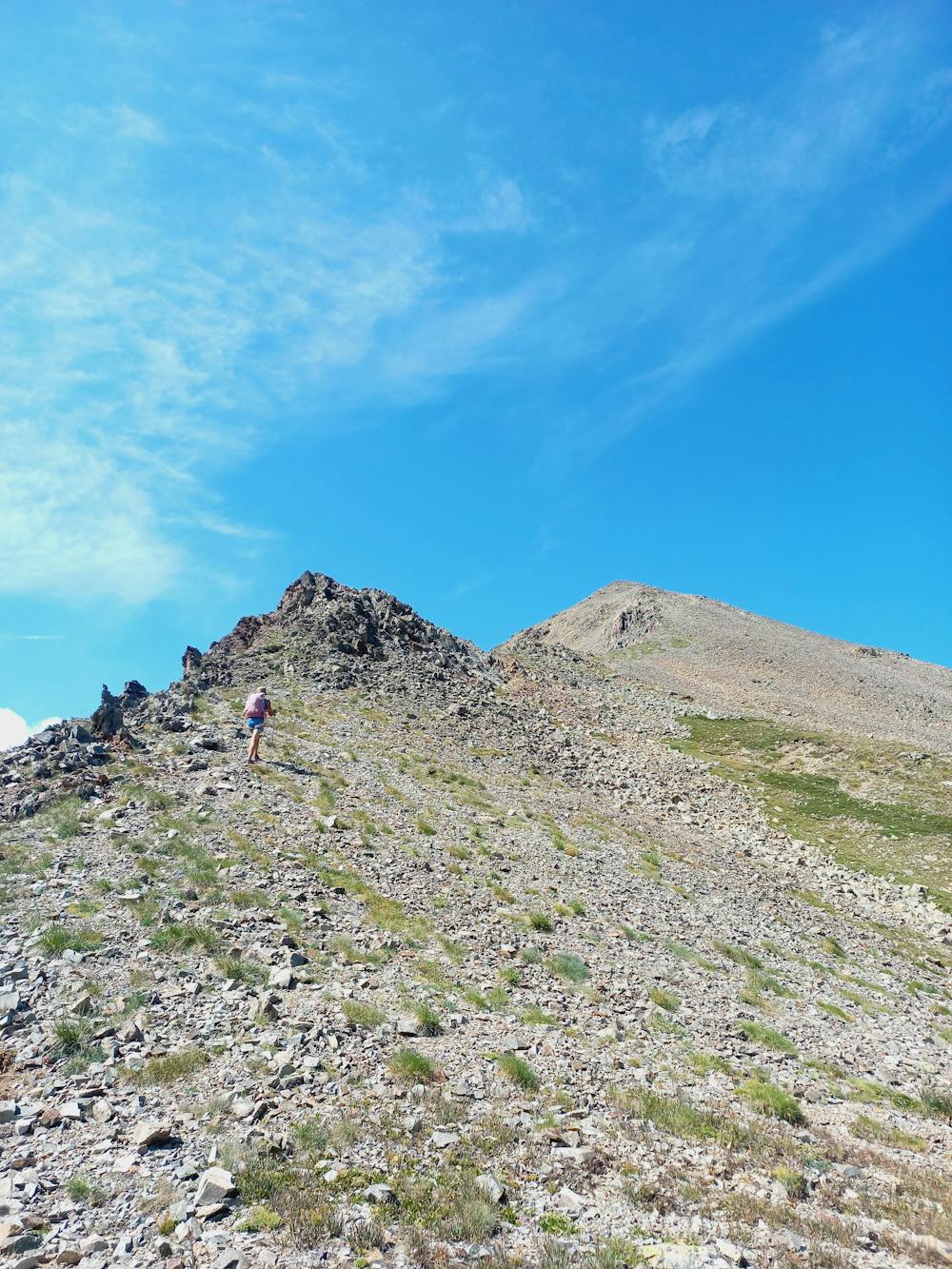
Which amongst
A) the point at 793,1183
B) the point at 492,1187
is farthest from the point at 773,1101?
the point at 492,1187

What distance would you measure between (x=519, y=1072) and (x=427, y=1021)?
2042mm

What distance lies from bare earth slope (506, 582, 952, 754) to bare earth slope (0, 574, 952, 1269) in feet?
130

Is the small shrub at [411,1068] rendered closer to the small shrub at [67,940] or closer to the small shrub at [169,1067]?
the small shrub at [169,1067]

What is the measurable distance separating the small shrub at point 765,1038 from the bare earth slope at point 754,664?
4907 centimetres

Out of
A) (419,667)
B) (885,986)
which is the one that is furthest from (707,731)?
(885,986)

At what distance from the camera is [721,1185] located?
9305 mm

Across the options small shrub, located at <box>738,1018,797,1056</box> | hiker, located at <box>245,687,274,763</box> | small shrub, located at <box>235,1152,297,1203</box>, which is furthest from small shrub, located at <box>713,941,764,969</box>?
hiker, located at <box>245,687,274,763</box>

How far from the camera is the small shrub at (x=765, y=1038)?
14.6 metres

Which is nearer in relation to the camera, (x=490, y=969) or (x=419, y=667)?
(x=490, y=969)

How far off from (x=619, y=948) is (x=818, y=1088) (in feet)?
19.6

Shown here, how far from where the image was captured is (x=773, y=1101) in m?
11.8

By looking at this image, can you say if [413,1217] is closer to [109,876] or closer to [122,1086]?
[122,1086]

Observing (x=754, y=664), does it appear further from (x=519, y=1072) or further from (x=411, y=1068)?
(x=411, y=1068)

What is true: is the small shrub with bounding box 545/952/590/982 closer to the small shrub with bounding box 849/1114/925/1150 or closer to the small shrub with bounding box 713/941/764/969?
the small shrub with bounding box 713/941/764/969
